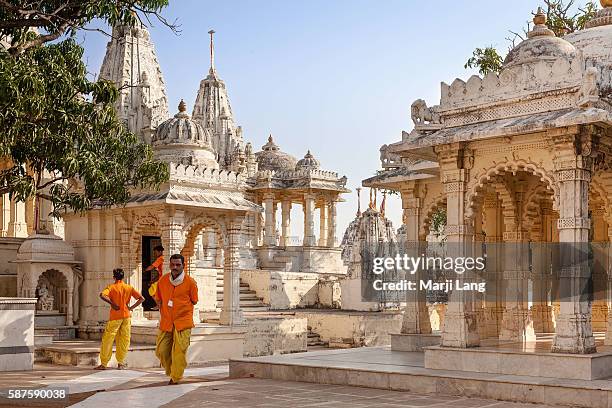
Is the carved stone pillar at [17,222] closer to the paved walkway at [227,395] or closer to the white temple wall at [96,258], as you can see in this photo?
the white temple wall at [96,258]

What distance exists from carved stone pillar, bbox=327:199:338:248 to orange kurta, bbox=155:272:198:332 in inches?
928

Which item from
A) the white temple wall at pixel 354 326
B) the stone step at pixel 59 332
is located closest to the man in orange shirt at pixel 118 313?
the stone step at pixel 59 332

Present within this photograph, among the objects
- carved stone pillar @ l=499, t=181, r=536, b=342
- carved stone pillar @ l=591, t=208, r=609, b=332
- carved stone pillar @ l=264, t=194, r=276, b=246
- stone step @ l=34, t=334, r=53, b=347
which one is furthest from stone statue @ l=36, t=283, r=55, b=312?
carved stone pillar @ l=264, t=194, r=276, b=246

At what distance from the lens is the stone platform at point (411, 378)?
9.09 m

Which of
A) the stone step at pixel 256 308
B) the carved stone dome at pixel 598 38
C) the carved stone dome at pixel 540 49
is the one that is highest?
the carved stone dome at pixel 598 38

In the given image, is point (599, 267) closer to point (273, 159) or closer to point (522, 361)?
point (522, 361)

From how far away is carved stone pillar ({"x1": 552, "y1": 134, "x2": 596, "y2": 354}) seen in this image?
10008mm

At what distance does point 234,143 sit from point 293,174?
788 centimetres

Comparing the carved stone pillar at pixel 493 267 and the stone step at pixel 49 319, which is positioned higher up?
the carved stone pillar at pixel 493 267

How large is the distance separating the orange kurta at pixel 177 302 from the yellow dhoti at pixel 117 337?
10.3 ft

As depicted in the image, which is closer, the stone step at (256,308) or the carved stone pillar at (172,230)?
the carved stone pillar at (172,230)

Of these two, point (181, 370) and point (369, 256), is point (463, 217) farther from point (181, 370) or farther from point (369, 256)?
point (369, 256)

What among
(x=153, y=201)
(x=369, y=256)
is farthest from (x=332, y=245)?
(x=153, y=201)

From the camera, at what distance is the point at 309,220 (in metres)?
33.8
